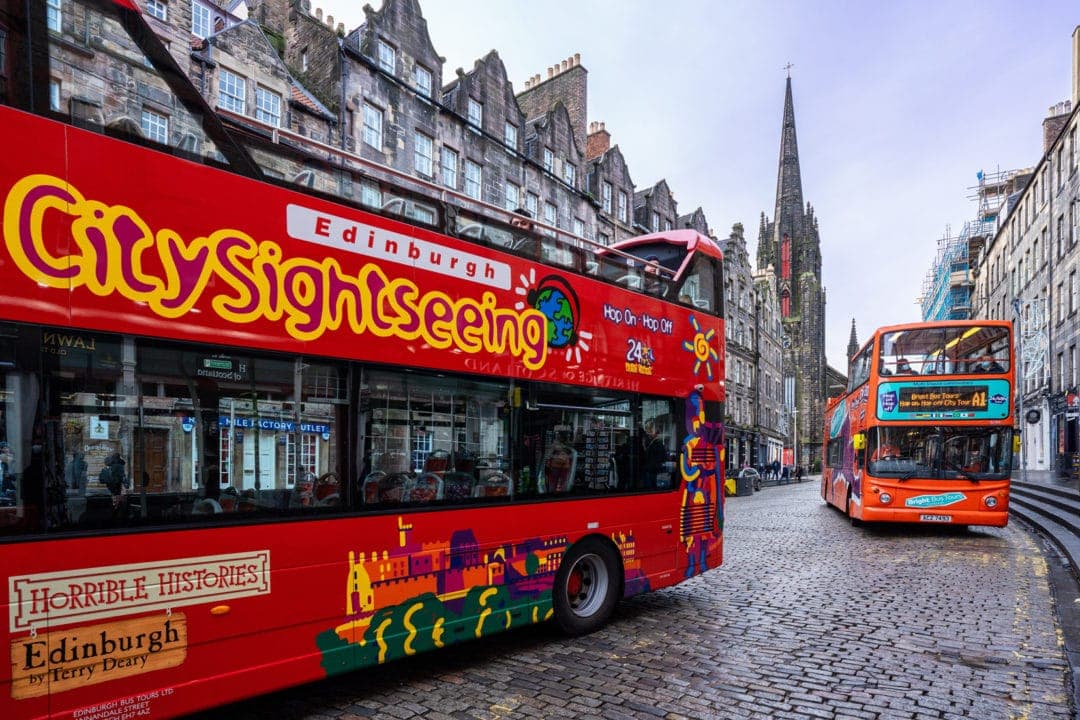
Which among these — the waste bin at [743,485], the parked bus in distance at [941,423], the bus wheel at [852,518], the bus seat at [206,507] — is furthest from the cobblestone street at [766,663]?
the waste bin at [743,485]

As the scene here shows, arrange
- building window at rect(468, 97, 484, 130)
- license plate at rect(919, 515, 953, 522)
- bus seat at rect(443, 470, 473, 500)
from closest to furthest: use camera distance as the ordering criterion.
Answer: bus seat at rect(443, 470, 473, 500) → license plate at rect(919, 515, 953, 522) → building window at rect(468, 97, 484, 130)

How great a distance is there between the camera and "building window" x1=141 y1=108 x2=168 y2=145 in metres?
3.49

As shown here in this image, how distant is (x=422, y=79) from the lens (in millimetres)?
24078

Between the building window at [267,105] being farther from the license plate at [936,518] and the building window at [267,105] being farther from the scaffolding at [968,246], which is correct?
the scaffolding at [968,246]

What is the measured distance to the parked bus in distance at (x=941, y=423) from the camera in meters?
13.1

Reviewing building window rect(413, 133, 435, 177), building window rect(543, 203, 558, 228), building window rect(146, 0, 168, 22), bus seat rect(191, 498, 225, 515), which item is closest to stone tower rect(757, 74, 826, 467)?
building window rect(543, 203, 558, 228)

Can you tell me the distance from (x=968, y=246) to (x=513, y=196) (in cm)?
4631

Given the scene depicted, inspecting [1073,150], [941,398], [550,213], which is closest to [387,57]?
[550,213]

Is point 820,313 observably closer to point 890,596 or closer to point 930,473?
point 930,473

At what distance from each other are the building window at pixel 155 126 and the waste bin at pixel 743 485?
2940 centimetres

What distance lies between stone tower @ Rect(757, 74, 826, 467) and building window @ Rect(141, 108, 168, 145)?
75.0 m

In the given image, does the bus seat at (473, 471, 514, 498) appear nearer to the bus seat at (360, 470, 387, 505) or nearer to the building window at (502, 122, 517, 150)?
the bus seat at (360, 470, 387, 505)

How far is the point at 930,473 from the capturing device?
13.6m

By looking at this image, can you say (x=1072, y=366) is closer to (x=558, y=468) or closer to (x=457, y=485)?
(x=558, y=468)
